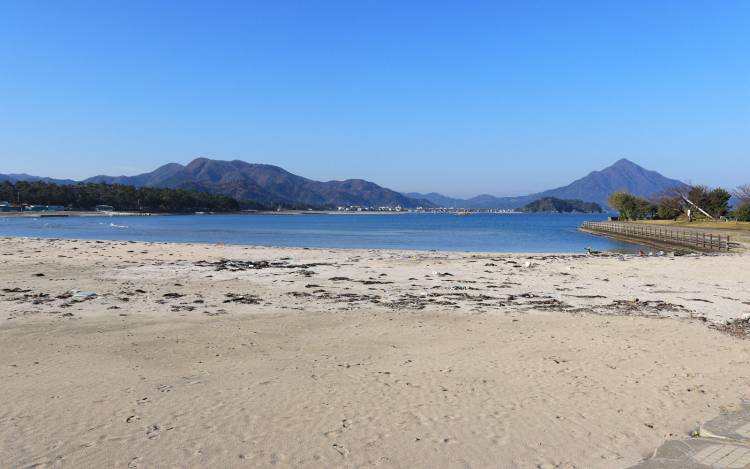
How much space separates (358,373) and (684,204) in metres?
88.6

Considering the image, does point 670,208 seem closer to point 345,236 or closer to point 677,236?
point 677,236

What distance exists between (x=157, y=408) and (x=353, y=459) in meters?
2.91

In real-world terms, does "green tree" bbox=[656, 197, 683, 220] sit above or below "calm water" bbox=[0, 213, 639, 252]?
above

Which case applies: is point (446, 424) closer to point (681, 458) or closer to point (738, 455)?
point (681, 458)

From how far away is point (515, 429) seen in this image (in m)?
6.54

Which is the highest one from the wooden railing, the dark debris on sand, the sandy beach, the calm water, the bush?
the bush

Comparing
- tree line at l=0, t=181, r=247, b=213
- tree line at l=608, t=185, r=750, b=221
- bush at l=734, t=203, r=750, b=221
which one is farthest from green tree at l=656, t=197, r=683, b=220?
tree line at l=0, t=181, r=247, b=213

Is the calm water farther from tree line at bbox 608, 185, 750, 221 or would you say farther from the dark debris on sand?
the dark debris on sand

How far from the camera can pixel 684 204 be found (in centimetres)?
8312

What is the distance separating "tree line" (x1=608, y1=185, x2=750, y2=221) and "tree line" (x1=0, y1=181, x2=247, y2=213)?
492ft

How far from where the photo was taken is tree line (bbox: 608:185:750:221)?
233 feet

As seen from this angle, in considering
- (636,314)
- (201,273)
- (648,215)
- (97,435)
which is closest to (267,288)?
(201,273)

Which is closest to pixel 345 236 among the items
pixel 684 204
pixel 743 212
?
pixel 743 212

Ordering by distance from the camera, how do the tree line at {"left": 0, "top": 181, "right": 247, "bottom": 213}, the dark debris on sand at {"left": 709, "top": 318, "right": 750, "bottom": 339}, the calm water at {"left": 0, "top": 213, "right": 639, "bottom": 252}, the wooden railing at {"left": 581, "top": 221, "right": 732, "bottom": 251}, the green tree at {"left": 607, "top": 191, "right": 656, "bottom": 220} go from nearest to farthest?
the dark debris on sand at {"left": 709, "top": 318, "right": 750, "bottom": 339}, the wooden railing at {"left": 581, "top": 221, "right": 732, "bottom": 251}, the calm water at {"left": 0, "top": 213, "right": 639, "bottom": 252}, the green tree at {"left": 607, "top": 191, "right": 656, "bottom": 220}, the tree line at {"left": 0, "top": 181, "right": 247, "bottom": 213}
